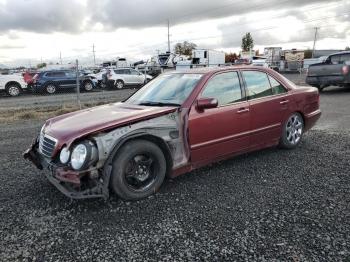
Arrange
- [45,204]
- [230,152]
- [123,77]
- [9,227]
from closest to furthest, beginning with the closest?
1. [9,227]
2. [45,204]
3. [230,152]
4. [123,77]

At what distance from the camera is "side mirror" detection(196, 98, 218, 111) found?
4.32 metres

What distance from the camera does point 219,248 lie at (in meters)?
2.97

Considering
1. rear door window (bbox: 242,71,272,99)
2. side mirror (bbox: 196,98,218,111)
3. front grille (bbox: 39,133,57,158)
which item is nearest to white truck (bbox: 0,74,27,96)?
front grille (bbox: 39,133,57,158)

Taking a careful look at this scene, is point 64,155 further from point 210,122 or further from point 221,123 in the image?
point 221,123

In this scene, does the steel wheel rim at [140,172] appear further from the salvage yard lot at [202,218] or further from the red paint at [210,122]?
the red paint at [210,122]

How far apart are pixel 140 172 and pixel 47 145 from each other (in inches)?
43.6

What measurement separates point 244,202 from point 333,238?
101 cm

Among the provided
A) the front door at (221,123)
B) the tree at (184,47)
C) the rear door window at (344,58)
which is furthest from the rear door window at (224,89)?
the tree at (184,47)

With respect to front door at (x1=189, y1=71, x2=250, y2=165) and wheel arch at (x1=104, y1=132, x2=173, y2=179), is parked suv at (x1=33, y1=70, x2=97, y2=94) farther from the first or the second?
wheel arch at (x1=104, y1=132, x2=173, y2=179)

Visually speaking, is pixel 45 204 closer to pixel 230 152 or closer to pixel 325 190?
pixel 230 152

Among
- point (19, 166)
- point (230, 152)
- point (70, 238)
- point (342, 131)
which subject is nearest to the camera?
point (70, 238)

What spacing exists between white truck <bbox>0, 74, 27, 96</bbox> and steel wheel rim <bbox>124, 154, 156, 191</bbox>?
19.9 m

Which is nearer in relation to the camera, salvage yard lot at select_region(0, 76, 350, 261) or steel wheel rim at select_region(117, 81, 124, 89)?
salvage yard lot at select_region(0, 76, 350, 261)

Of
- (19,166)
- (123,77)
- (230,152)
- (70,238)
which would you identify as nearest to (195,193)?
(230,152)
